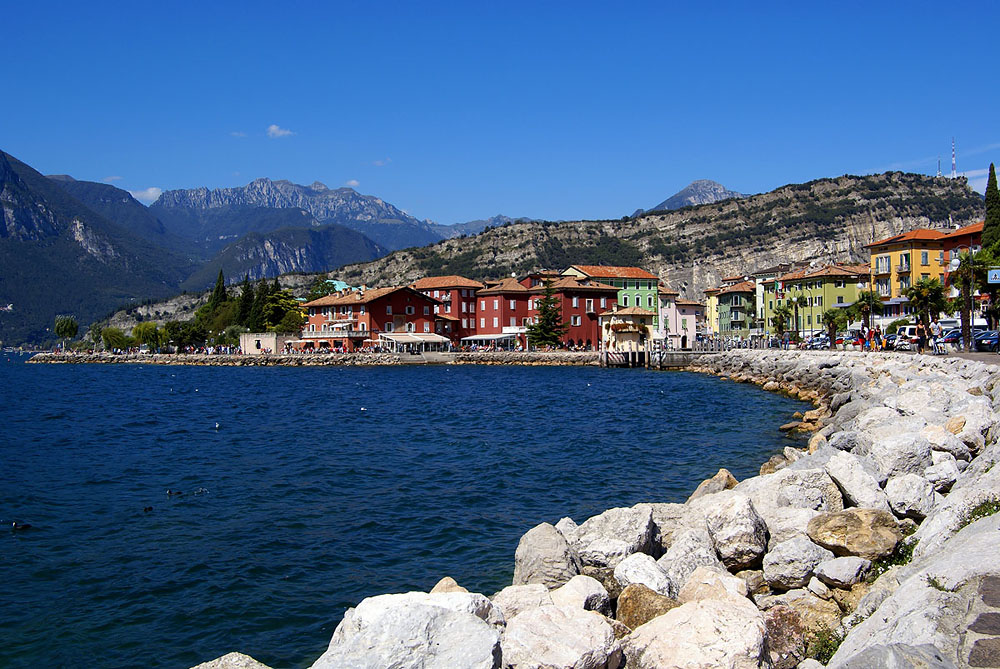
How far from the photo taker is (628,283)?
9294 cm

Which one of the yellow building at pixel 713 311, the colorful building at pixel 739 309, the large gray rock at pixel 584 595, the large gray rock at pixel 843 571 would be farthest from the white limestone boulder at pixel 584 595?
the yellow building at pixel 713 311

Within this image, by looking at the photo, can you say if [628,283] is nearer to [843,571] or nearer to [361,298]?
[361,298]

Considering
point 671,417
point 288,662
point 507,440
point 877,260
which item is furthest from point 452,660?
point 877,260

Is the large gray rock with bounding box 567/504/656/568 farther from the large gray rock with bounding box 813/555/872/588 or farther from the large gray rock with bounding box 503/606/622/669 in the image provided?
the large gray rock with bounding box 503/606/622/669

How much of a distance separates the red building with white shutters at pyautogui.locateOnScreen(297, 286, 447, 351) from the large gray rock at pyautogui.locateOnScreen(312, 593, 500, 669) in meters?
80.8

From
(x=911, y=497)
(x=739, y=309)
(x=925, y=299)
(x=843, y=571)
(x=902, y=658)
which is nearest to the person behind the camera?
(x=902, y=658)

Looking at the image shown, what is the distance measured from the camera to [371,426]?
2956cm

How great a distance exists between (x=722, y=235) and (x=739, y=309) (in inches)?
2756

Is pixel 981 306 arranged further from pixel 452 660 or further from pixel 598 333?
pixel 452 660

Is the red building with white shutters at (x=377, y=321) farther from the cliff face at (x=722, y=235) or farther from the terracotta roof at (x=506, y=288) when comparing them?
the cliff face at (x=722, y=235)

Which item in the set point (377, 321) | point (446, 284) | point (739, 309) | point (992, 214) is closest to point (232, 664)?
point (992, 214)

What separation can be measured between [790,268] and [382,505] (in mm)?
100027

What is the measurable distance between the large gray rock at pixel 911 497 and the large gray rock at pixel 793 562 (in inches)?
90.4

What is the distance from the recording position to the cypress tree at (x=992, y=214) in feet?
168
